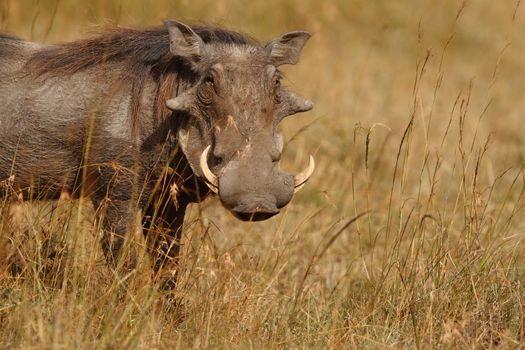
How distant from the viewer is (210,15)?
9.32 meters

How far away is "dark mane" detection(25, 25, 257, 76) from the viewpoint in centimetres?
404

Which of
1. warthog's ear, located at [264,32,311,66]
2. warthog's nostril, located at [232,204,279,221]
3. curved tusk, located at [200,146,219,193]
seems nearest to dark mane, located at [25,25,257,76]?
warthog's ear, located at [264,32,311,66]

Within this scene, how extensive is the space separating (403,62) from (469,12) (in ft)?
8.33

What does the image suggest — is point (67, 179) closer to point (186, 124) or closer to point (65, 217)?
point (65, 217)

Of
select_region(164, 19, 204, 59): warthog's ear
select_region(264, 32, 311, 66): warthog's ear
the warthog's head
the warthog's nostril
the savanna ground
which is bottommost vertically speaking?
the savanna ground

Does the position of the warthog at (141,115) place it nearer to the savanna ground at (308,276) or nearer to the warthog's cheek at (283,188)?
the warthog's cheek at (283,188)

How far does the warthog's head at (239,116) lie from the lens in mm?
3418

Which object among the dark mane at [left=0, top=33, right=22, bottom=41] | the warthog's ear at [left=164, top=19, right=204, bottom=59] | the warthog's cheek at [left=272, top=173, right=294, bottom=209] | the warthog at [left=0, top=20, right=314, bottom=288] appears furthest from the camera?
the dark mane at [left=0, top=33, right=22, bottom=41]

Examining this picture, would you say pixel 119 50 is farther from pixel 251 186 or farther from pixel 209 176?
Result: pixel 251 186

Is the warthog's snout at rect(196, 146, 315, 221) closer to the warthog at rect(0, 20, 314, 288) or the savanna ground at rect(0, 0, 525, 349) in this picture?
the warthog at rect(0, 20, 314, 288)

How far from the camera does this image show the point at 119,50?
13.5 feet

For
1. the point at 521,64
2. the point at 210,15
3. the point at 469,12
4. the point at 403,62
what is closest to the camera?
the point at 210,15

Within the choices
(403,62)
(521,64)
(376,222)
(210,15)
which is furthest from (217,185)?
(521,64)

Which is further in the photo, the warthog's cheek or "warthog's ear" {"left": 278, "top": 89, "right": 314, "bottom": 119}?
"warthog's ear" {"left": 278, "top": 89, "right": 314, "bottom": 119}
